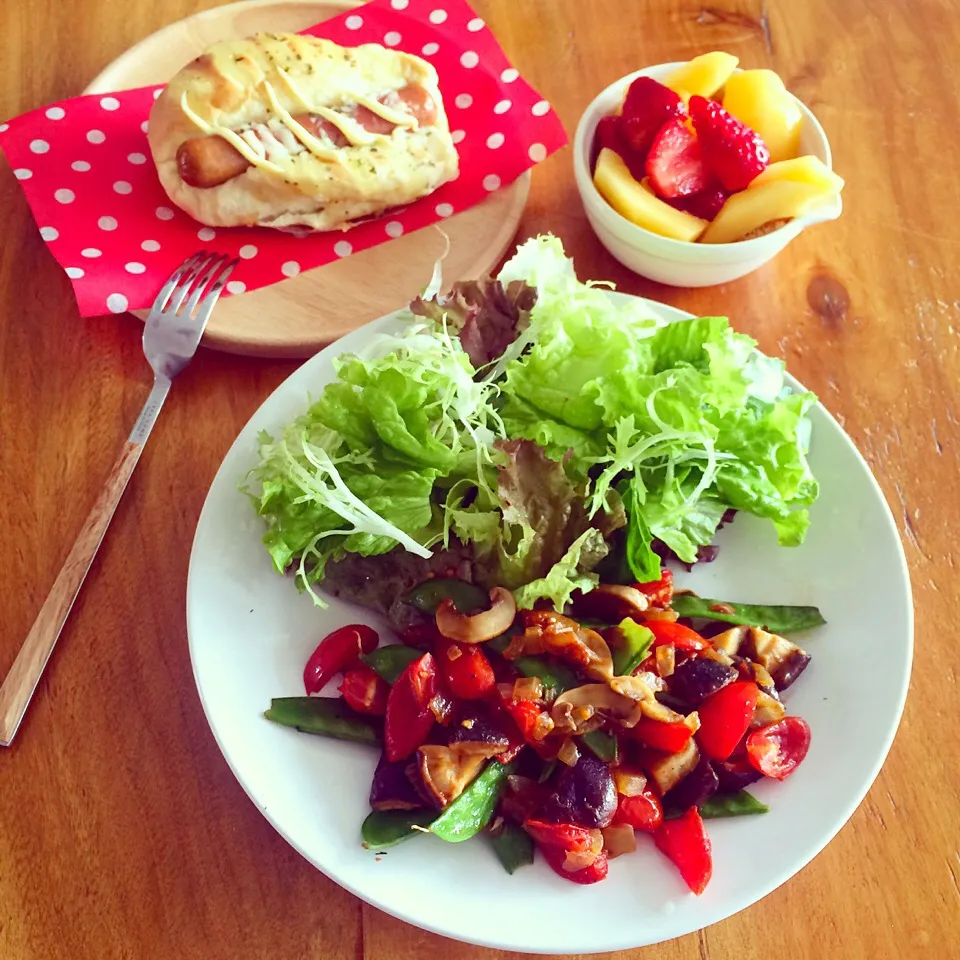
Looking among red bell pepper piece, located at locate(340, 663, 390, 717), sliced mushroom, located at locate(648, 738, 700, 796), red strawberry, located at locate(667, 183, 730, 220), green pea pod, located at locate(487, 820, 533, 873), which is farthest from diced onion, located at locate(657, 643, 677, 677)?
red strawberry, located at locate(667, 183, 730, 220)

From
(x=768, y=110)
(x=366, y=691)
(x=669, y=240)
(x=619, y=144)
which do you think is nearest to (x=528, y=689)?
(x=366, y=691)

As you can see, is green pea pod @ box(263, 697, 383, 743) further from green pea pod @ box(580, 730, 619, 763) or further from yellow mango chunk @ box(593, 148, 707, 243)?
yellow mango chunk @ box(593, 148, 707, 243)

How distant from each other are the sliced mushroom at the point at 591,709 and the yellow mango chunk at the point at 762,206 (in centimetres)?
101

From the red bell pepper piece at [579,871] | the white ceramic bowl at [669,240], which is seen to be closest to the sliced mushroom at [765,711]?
the red bell pepper piece at [579,871]

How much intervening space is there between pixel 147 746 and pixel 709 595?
105 cm

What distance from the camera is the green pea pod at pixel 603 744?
1.43 metres

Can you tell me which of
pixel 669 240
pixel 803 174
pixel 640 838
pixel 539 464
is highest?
pixel 803 174

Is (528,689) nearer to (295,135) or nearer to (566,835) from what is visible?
(566,835)

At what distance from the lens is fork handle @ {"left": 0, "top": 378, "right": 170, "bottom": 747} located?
1.59 meters

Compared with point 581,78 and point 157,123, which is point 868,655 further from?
point 157,123

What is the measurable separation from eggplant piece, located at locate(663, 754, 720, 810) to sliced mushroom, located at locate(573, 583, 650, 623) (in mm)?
267

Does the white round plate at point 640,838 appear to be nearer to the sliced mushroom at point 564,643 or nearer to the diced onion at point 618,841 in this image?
the diced onion at point 618,841

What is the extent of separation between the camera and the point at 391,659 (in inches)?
60.5

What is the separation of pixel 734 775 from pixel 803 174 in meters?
1.21
